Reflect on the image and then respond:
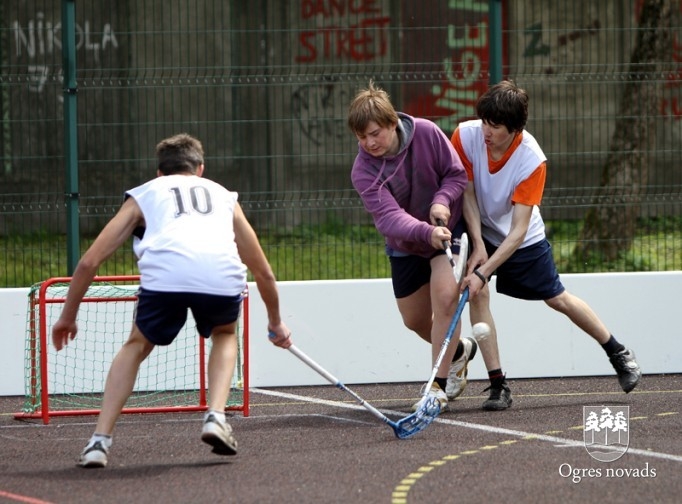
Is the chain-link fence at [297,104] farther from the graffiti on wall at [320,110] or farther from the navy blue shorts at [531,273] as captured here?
the navy blue shorts at [531,273]

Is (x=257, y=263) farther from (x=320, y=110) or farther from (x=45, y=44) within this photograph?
(x=45, y=44)

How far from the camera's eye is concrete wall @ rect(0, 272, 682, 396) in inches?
330

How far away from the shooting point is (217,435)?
5656 millimetres

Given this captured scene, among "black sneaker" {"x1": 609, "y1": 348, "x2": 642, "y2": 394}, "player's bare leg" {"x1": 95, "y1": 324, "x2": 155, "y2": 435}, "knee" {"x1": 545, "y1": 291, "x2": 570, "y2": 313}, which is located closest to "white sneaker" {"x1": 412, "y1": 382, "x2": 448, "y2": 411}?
"knee" {"x1": 545, "y1": 291, "x2": 570, "y2": 313}

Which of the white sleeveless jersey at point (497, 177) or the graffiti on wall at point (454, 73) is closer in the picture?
the white sleeveless jersey at point (497, 177)

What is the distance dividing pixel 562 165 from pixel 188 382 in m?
3.01

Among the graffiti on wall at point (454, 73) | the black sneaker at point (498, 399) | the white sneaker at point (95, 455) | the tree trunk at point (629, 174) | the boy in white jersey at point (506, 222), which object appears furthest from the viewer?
the tree trunk at point (629, 174)

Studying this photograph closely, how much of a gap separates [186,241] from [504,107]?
2002mm

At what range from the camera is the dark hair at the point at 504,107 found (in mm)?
6840

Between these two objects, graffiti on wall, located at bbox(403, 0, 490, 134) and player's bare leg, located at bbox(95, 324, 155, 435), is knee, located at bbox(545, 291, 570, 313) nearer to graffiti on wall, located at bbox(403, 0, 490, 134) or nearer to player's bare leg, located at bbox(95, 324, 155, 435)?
graffiti on wall, located at bbox(403, 0, 490, 134)

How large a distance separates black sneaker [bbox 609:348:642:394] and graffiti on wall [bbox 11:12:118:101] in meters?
3.78

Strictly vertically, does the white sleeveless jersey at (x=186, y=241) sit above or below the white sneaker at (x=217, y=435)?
above

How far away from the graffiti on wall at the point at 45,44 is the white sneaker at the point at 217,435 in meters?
3.48

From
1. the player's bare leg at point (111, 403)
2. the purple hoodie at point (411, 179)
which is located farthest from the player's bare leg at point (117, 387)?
the purple hoodie at point (411, 179)
